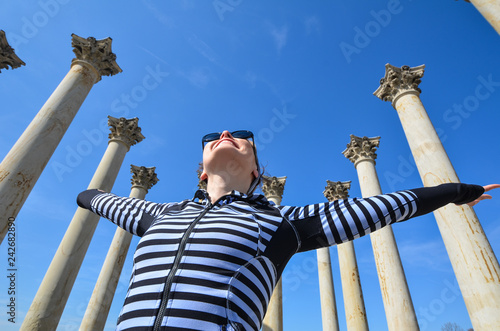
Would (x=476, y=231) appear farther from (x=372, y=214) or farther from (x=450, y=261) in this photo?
(x=372, y=214)

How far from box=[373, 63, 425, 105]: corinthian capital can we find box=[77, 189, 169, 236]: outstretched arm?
19.0 metres

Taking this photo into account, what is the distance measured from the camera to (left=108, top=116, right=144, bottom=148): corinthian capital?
974 inches

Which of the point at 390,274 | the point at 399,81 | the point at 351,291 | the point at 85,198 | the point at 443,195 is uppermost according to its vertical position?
the point at 399,81

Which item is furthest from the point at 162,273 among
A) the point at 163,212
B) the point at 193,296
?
the point at 163,212

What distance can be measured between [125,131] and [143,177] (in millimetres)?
6209

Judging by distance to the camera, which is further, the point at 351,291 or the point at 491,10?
the point at 351,291

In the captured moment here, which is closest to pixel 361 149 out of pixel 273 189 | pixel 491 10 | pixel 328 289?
pixel 273 189

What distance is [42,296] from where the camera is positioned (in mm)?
15156

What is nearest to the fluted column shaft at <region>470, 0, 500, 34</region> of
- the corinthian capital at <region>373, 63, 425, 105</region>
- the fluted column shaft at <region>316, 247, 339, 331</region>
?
the corinthian capital at <region>373, 63, 425, 105</region>

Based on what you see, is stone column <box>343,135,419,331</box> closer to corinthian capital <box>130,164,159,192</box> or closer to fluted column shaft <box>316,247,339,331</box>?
fluted column shaft <box>316,247,339,331</box>

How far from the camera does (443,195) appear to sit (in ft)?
10.7

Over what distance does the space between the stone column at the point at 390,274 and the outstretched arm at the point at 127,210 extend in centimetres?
1819

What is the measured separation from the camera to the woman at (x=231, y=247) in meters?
2.55

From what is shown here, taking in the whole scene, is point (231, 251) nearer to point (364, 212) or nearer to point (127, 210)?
point (364, 212)
